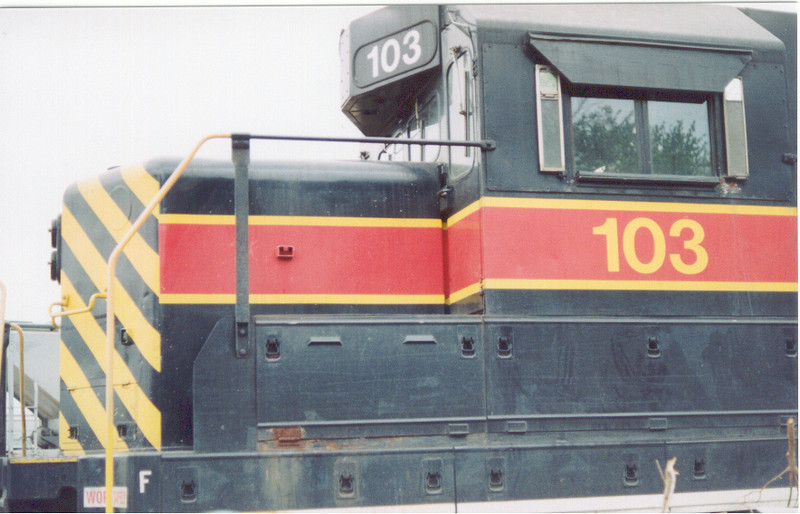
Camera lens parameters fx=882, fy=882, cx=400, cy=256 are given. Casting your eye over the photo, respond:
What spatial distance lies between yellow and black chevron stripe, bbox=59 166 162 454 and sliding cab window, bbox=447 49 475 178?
1569 mm

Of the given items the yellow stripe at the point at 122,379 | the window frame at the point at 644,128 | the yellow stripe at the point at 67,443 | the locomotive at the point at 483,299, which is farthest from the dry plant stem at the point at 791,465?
the yellow stripe at the point at 67,443

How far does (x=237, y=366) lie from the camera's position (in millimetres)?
3961

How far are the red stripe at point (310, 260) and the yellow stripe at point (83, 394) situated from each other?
77cm

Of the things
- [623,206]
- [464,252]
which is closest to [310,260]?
[464,252]

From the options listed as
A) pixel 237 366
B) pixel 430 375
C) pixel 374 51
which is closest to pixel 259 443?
pixel 237 366

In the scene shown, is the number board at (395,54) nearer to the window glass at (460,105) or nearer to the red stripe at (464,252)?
the window glass at (460,105)

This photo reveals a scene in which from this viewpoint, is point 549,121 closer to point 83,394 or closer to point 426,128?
point 426,128

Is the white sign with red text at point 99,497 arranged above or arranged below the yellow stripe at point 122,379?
below

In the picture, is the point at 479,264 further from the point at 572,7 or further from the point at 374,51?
the point at 374,51

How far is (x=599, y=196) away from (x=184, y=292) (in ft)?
6.94

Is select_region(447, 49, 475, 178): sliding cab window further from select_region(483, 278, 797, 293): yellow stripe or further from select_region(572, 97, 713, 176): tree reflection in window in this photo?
select_region(483, 278, 797, 293): yellow stripe

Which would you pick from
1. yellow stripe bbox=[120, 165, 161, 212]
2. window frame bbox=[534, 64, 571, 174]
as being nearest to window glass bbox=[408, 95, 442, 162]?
window frame bbox=[534, 64, 571, 174]

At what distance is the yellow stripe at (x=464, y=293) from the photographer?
4312 millimetres

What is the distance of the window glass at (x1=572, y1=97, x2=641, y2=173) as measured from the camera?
4.45m
